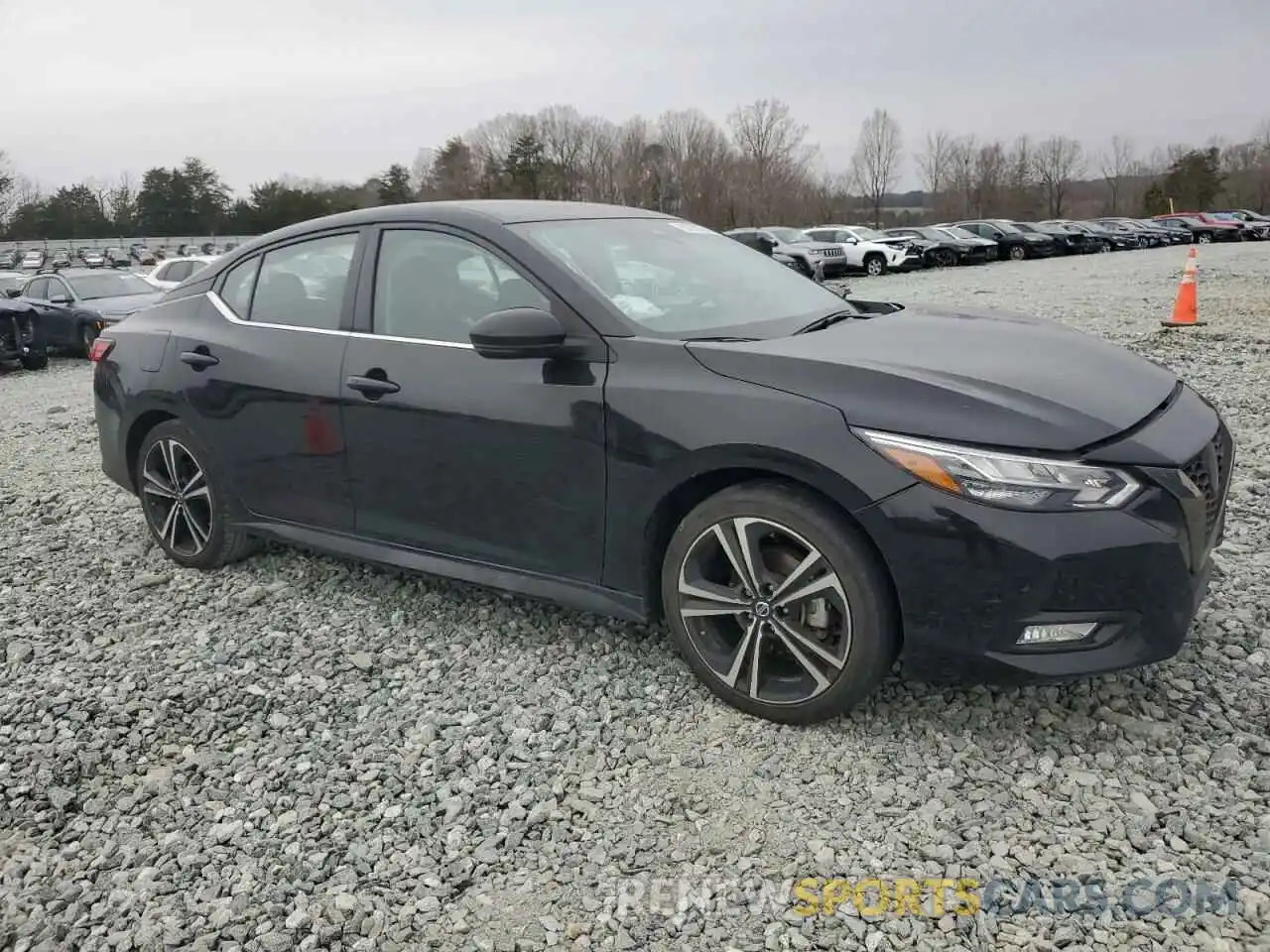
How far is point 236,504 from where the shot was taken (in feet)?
14.8

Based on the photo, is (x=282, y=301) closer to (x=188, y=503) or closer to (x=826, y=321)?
(x=188, y=503)

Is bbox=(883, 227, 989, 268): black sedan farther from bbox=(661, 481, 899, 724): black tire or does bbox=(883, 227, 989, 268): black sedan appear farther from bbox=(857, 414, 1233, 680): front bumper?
bbox=(857, 414, 1233, 680): front bumper

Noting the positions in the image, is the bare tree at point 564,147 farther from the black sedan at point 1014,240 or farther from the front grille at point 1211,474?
the front grille at point 1211,474

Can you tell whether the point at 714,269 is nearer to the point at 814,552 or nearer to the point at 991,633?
the point at 814,552

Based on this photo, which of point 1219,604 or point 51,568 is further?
point 51,568

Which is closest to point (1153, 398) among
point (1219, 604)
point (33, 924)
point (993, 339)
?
point (993, 339)

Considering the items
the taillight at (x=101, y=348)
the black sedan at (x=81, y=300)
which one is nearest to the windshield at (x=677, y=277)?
the taillight at (x=101, y=348)

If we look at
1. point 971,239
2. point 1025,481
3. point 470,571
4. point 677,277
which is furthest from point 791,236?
point 1025,481

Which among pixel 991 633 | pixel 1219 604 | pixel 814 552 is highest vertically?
pixel 814 552

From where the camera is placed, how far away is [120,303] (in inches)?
623

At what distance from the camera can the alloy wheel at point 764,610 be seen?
3.02m

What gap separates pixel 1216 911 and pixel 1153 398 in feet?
4.94

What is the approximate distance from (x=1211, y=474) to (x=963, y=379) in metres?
0.81

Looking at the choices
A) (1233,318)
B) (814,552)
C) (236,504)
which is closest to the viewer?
(814,552)
